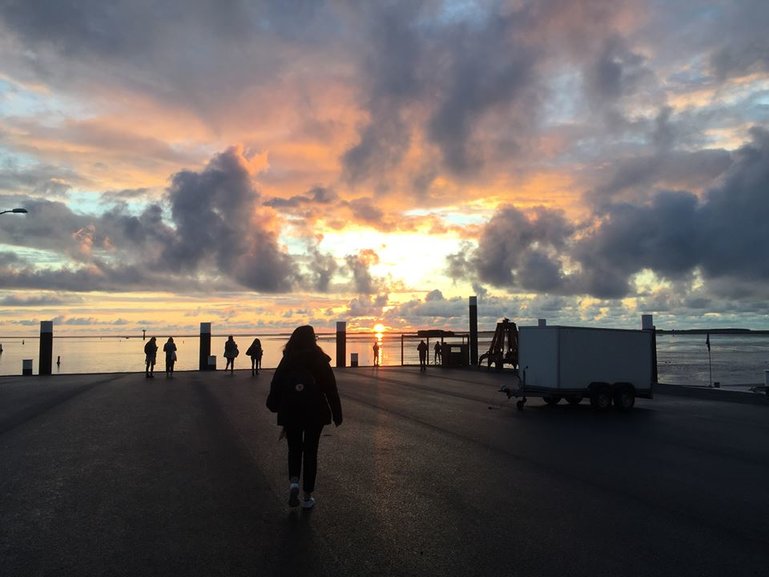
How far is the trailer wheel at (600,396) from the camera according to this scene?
1780cm

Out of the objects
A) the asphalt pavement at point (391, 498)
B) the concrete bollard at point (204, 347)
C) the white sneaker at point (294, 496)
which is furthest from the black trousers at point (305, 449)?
the concrete bollard at point (204, 347)

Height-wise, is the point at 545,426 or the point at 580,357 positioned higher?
the point at 580,357

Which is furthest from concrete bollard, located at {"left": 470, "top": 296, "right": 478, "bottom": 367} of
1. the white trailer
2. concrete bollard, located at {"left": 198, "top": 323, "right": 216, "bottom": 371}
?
the white trailer

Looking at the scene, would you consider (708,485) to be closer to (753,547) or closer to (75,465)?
(753,547)

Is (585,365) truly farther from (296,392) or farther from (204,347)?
(204,347)

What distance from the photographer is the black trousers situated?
22.4ft

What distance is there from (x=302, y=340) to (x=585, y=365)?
1299 centimetres

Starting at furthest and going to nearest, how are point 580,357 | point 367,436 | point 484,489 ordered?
point 580,357 < point 367,436 < point 484,489

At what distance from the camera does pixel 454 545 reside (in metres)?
5.70

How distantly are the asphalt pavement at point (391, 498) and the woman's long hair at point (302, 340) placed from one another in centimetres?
176

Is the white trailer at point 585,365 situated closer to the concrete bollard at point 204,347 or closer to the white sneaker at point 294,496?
the white sneaker at point 294,496

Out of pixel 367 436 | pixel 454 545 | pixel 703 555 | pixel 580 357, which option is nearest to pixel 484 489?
pixel 454 545

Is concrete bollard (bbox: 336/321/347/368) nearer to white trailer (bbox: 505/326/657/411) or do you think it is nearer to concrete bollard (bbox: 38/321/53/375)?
concrete bollard (bbox: 38/321/53/375)

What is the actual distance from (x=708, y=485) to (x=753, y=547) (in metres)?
2.69
